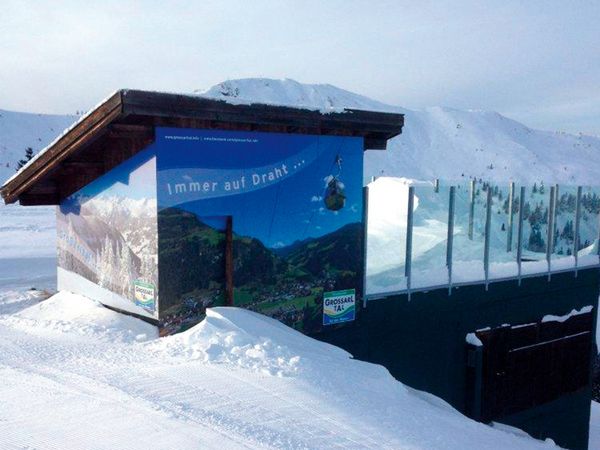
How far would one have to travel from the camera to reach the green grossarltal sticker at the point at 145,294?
7344mm

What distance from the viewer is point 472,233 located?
36.1 ft

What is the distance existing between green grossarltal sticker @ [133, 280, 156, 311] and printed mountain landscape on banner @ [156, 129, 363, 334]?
0.20 meters

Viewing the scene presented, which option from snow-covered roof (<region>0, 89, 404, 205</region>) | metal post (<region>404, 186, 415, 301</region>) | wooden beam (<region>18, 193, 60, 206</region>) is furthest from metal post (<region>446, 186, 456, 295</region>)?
wooden beam (<region>18, 193, 60, 206</region>)

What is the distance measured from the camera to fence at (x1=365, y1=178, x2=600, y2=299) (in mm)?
9836

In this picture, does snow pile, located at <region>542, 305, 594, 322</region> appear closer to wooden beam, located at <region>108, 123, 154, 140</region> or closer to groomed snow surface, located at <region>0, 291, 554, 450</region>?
Result: groomed snow surface, located at <region>0, 291, 554, 450</region>

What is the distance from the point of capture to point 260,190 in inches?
316

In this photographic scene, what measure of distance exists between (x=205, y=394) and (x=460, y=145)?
163 ft

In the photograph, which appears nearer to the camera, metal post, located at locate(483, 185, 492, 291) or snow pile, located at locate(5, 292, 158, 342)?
snow pile, located at locate(5, 292, 158, 342)

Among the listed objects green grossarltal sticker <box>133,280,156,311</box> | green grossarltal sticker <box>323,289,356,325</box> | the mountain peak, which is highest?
the mountain peak

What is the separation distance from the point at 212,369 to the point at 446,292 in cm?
582

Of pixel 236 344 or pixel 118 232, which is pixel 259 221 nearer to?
pixel 118 232

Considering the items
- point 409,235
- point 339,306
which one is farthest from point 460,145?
point 339,306

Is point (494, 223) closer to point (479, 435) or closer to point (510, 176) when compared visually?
point (479, 435)

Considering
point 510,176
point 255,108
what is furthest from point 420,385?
point 510,176
